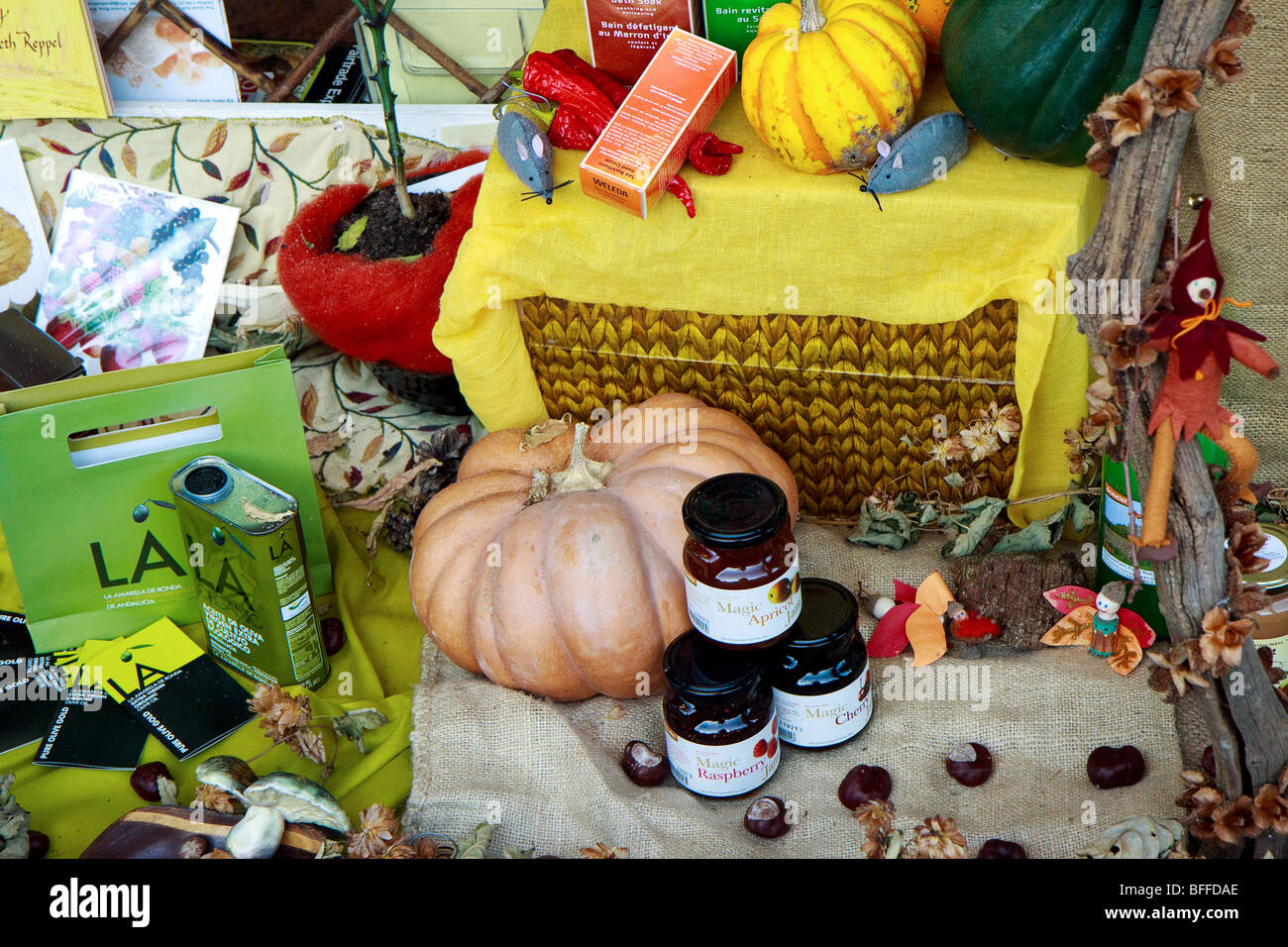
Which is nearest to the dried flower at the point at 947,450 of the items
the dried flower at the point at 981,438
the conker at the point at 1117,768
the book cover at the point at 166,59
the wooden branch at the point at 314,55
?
the dried flower at the point at 981,438

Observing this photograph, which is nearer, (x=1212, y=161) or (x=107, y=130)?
(x=1212, y=161)

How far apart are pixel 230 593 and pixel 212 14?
45.6 inches

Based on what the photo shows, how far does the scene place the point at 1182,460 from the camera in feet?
2.74

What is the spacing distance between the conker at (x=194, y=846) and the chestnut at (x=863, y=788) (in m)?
0.62

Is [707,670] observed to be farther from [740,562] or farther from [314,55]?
[314,55]

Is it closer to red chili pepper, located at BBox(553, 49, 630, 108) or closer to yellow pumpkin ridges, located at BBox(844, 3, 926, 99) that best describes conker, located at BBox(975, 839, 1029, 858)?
yellow pumpkin ridges, located at BBox(844, 3, 926, 99)

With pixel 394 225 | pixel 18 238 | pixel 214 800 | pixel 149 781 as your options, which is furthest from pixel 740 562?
pixel 18 238

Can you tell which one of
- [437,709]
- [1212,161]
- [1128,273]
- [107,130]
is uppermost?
[1128,273]

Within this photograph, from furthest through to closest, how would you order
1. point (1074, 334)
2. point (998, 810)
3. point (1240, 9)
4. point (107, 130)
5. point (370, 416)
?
point (107, 130) → point (370, 416) → point (1074, 334) → point (998, 810) → point (1240, 9)

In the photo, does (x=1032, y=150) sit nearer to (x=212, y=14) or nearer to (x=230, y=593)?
(x=230, y=593)

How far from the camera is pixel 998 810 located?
1122 millimetres

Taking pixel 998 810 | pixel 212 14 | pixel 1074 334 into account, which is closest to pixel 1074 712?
pixel 998 810

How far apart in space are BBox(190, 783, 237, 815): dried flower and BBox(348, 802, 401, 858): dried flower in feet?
0.43
